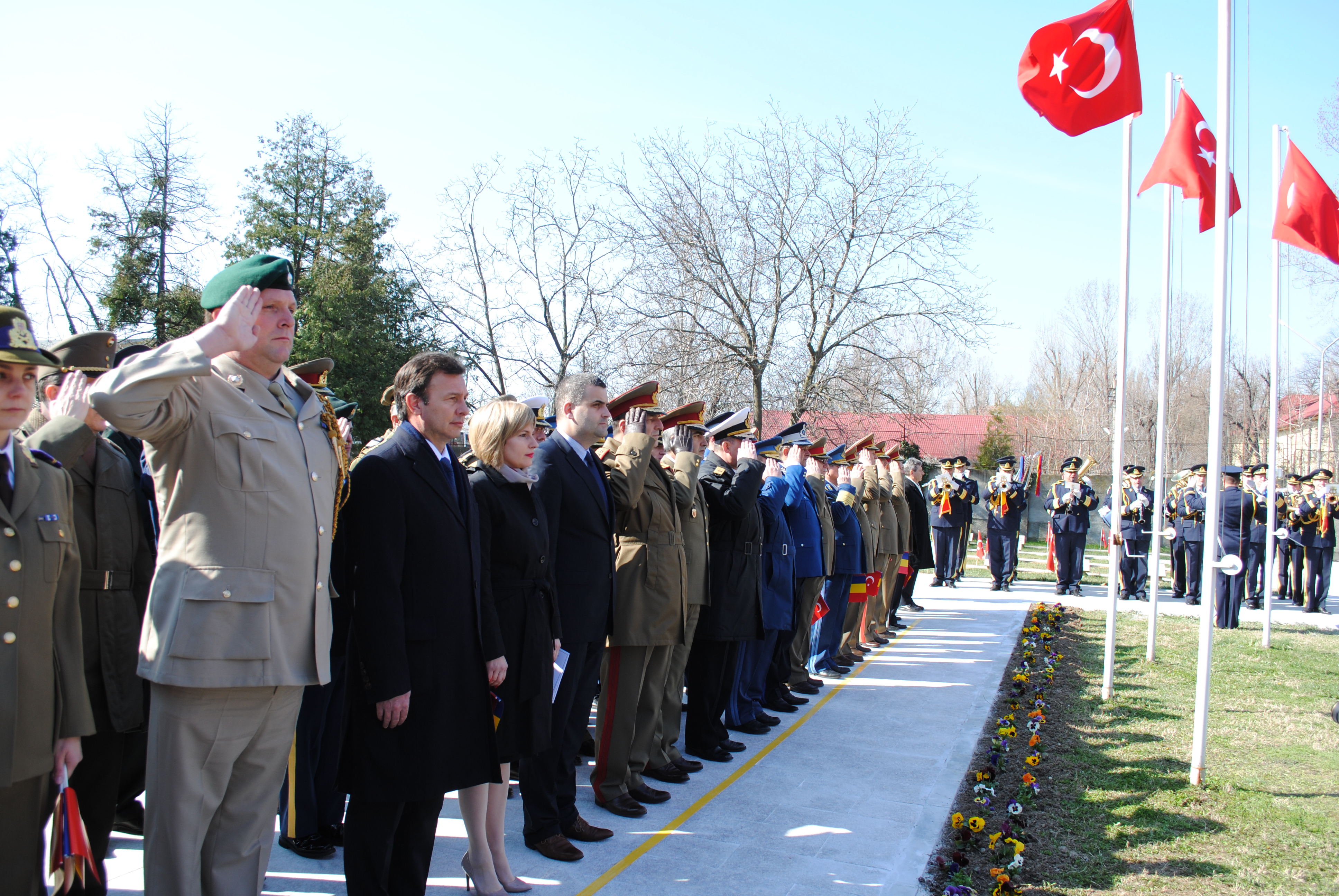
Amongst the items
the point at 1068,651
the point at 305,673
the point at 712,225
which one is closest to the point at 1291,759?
the point at 1068,651

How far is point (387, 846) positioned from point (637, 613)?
2060 mm

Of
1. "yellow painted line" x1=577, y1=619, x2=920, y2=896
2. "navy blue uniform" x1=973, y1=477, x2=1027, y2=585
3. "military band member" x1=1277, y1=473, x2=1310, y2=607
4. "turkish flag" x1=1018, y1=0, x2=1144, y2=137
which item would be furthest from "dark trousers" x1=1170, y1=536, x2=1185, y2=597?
"turkish flag" x1=1018, y1=0, x2=1144, y2=137

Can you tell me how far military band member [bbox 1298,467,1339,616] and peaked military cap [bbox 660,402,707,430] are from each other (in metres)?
14.0

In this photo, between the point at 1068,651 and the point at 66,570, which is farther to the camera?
the point at 1068,651

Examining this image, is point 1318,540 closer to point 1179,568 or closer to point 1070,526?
point 1179,568

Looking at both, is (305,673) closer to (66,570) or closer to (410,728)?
(410,728)

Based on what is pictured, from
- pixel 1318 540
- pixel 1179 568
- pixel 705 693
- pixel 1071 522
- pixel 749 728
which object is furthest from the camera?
pixel 1179 568

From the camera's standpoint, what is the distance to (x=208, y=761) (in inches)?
103

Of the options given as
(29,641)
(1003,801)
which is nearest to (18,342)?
(29,641)

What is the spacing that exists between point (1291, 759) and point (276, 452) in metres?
7.00

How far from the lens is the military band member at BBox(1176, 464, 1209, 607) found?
1485 centimetres

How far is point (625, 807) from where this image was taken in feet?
15.9

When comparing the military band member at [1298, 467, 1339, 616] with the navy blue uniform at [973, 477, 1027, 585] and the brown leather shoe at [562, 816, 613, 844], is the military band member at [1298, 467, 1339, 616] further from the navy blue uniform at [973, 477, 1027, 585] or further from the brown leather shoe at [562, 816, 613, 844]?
the brown leather shoe at [562, 816, 613, 844]

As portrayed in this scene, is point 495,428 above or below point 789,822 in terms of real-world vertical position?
above
